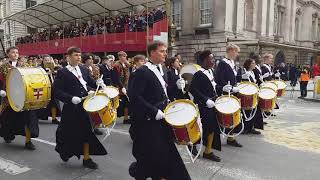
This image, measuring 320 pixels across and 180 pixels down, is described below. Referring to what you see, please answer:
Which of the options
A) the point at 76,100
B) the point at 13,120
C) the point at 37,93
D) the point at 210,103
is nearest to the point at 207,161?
the point at 210,103

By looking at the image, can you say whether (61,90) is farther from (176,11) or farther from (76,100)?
(176,11)

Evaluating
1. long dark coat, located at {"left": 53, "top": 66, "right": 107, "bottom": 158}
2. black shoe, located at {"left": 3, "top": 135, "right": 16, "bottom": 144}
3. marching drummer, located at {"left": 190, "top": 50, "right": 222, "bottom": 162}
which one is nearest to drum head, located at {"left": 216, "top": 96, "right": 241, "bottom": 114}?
marching drummer, located at {"left": 190, "top": 50, "right": 222, "bottom": 162}

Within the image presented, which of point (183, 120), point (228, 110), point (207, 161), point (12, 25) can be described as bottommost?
point (207, 161)

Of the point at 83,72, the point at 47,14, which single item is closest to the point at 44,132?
the point at 83,72

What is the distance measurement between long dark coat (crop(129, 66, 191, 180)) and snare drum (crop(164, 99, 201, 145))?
10cm

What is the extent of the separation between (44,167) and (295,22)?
46748mm

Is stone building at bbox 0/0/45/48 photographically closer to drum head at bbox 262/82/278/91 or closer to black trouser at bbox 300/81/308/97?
black trouser at bbox 300/81/308/97

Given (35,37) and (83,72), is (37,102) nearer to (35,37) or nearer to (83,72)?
(83,72)

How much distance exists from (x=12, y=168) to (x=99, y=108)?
1790 millimetres

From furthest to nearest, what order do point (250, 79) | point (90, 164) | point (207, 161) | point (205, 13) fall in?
point (205, 13)
point (250, 79)
point (207, 161)
point (90, 164)

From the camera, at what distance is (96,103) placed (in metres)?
5.70

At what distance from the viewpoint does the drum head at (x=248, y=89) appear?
7.33 metres

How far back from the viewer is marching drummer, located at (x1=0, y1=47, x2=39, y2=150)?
7055 millimetres

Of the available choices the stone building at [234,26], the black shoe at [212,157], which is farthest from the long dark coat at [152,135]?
the stone building at [234,26]
